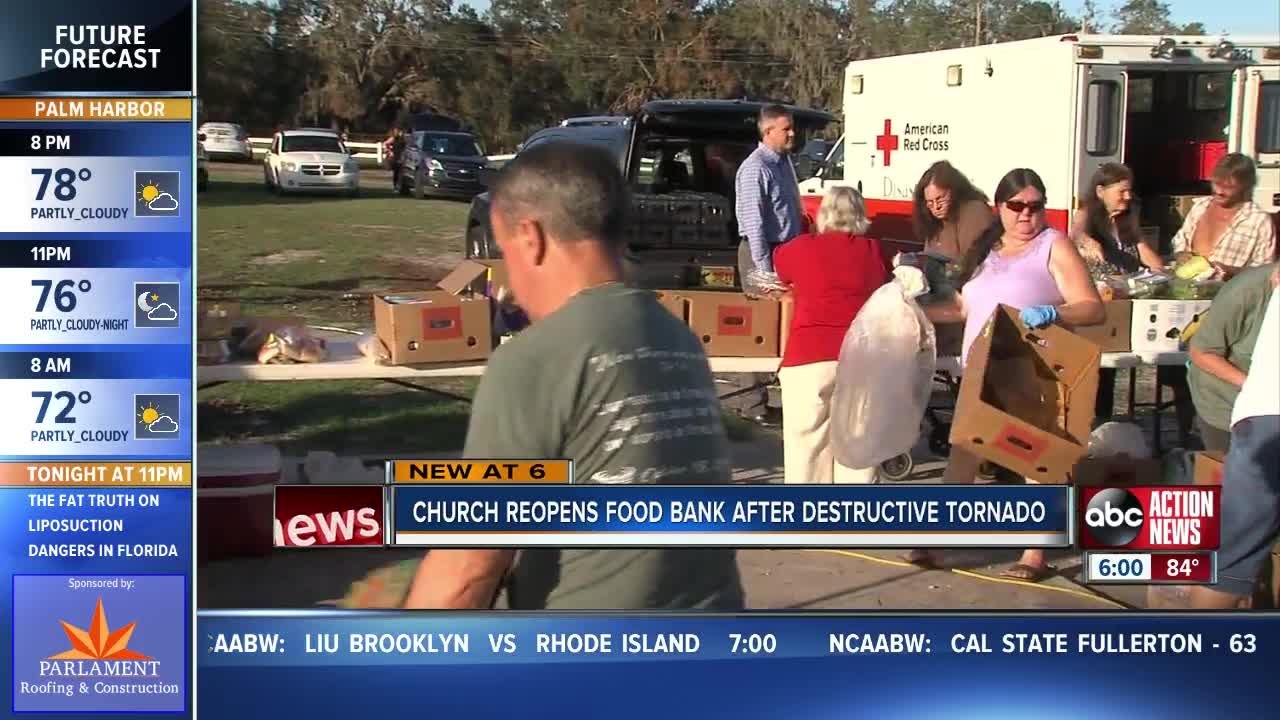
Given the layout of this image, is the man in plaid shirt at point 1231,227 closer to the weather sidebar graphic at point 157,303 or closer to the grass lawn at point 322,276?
the grass lawn at point 322,276

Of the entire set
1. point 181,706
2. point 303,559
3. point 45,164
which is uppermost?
point 45,164

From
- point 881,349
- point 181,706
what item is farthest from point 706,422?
point 881,349

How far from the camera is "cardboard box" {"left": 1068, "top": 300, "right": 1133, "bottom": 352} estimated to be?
17.0 ft

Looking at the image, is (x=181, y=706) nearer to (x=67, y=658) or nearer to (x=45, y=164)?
(x=67, y=658)

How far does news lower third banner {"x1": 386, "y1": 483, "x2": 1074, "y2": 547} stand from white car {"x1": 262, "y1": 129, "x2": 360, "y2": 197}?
29.0 inches

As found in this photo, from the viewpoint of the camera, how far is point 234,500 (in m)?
3.58

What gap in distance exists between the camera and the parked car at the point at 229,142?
3135 mm

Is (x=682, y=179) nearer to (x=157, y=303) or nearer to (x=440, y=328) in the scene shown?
(x=440, y=328)

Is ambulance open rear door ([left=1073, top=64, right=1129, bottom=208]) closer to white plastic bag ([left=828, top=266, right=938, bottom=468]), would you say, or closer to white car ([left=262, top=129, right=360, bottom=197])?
white plastic bag ([left=828, top=266, right=938, bottom=468])

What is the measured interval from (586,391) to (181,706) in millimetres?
1323

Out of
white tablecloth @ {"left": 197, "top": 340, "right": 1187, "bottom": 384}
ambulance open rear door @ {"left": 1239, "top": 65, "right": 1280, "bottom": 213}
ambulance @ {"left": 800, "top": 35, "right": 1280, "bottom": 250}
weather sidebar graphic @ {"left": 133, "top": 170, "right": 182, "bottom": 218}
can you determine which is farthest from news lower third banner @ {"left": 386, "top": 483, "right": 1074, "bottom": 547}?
ambulance open rear door @ {"left": 1239, "top": 65, "right": 1280, "bottom": 213}

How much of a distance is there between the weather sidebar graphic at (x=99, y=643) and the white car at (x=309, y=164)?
88 centimetres

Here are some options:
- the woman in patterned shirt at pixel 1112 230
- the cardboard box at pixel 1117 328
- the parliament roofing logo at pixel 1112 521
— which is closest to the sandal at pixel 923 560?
the parliament roofing logo at pixel 1112 521

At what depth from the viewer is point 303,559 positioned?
321 cm
